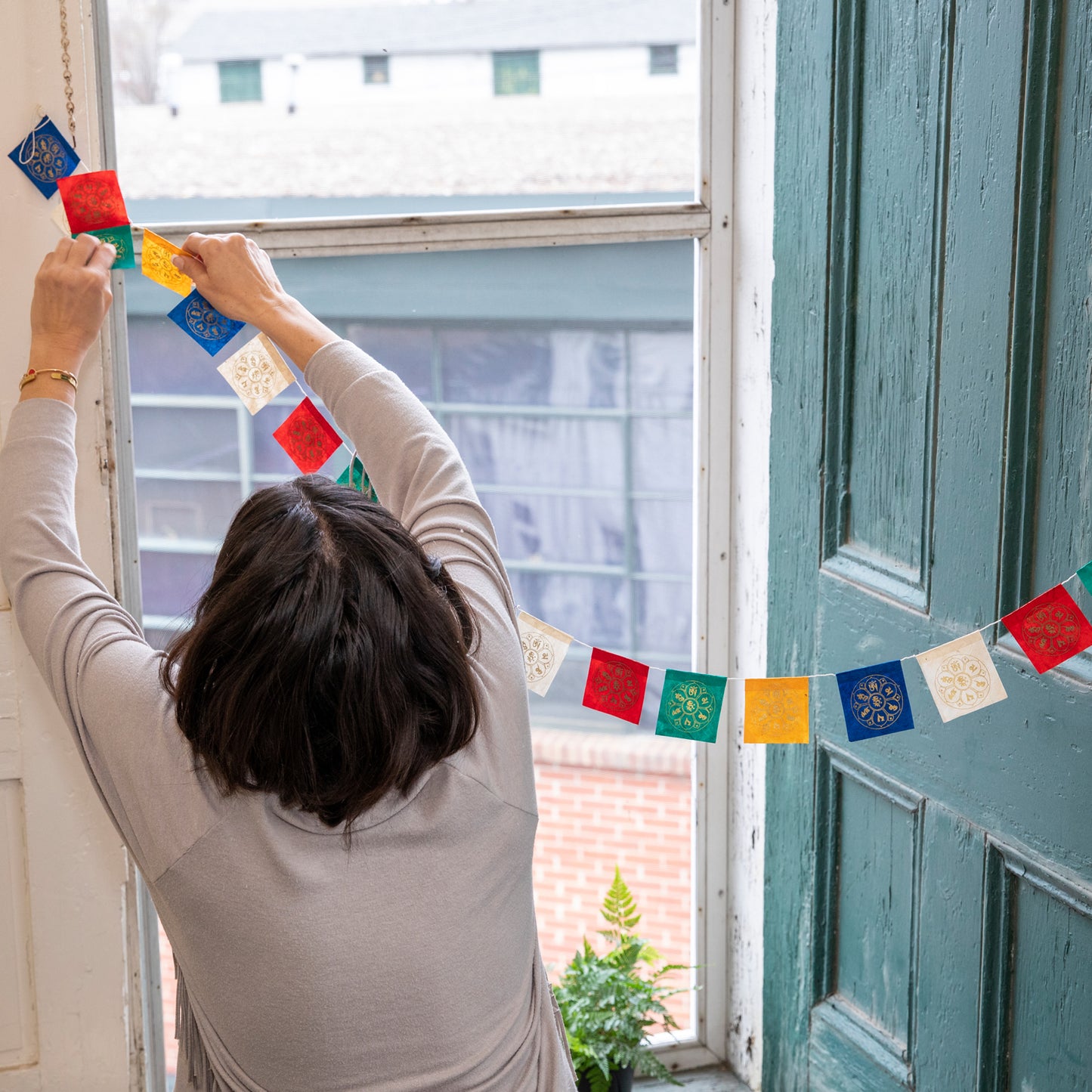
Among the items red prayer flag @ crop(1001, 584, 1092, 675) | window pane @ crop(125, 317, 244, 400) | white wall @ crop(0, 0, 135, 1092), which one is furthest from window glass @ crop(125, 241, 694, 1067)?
red prayer flag @ crop(1001, 584, 1092, 675)

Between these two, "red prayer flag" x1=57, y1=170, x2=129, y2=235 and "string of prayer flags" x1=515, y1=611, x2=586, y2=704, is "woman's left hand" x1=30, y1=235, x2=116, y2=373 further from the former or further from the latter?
"string of prayer flags" x1=515, y1=611, x2=586, y2=704

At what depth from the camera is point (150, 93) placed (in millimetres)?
1776

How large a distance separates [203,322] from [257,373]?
0.11 meters

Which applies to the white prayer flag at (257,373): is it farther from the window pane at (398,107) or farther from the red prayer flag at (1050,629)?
the red prayer flag at (1050,629)

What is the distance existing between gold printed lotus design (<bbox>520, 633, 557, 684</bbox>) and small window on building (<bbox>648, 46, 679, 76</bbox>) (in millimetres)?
1043

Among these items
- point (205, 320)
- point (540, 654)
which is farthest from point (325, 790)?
point (205, 320)

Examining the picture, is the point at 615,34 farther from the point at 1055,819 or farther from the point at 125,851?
the point at 125,851

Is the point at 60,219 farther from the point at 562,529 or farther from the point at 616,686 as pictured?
the point at 562,529

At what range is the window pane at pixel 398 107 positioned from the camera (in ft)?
5.87

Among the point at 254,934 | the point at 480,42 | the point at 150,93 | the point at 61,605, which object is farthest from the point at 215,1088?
the point at 480,42

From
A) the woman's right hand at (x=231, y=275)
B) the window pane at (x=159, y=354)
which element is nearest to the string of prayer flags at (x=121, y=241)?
the woman's right hand at (x=231, y=275)

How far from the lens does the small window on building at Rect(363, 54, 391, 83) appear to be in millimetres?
1878

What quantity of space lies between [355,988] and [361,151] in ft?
4.95

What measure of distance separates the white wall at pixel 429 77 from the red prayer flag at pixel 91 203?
17.3 inches
